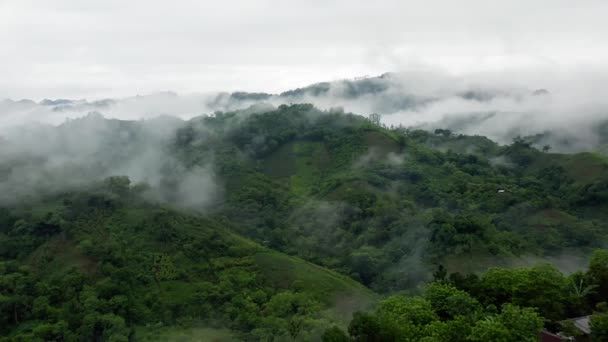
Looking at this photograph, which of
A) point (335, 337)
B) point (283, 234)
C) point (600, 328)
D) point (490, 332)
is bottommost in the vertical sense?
point (283, 234)

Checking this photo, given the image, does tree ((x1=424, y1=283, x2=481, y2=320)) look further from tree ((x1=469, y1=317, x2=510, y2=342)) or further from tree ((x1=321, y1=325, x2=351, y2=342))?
tree ((x1=321, y1=325, x2=351, y2=342))

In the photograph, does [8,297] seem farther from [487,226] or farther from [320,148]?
[320,148]

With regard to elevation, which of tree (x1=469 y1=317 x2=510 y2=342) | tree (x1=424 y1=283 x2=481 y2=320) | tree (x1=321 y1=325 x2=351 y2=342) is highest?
tree (x1=469 y1=317 x2=510 y2=342)

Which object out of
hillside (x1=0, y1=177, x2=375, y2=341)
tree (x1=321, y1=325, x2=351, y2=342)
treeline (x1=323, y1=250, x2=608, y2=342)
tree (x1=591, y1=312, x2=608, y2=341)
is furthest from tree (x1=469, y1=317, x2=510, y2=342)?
hillside (x1=0, y1=177, x2=375, y2=341)

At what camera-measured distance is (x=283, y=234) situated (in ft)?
208

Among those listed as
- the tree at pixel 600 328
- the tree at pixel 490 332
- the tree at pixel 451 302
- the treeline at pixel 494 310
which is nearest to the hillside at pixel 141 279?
the tree at pixel 451 302

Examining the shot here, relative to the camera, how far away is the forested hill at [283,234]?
34.3 metres

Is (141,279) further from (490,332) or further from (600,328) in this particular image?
(600,328)

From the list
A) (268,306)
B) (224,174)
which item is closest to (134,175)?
(224,174)

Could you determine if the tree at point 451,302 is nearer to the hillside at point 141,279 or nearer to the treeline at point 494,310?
the treeline at point 494,310

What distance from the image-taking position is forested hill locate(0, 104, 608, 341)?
113 ft

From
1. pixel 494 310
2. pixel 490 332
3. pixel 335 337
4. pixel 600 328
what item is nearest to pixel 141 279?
pixel 335 337

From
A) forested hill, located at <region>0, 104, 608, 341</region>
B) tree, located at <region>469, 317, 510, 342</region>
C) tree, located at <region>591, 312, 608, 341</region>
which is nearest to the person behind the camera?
tree, located at <region>469, 317, 510, 342</region>

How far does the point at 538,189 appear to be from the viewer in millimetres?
78250
